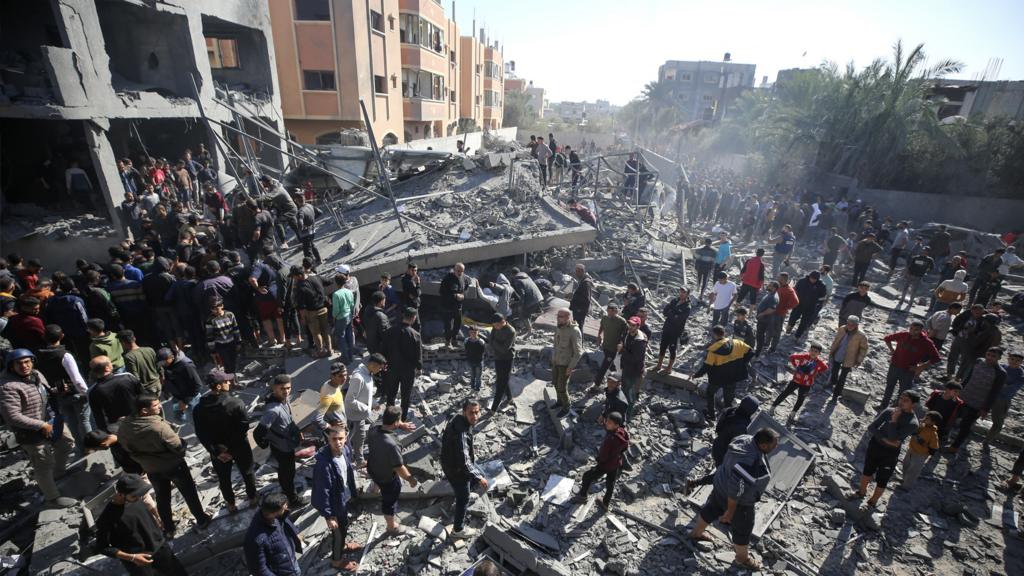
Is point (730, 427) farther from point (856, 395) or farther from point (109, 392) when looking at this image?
point (109, 392)

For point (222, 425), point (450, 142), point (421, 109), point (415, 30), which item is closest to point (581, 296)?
point (222, 425)

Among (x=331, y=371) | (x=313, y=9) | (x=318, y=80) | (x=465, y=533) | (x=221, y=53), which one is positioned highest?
(x=313, y=9)

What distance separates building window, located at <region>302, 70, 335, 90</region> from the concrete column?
12.9 m

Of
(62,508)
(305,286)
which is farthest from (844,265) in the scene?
(62,508)

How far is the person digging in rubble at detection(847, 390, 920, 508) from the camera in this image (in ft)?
16.6

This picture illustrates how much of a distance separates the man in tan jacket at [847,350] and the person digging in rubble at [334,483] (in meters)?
7.20

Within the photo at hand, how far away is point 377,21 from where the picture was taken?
78.0ft

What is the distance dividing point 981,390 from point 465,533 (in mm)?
7021

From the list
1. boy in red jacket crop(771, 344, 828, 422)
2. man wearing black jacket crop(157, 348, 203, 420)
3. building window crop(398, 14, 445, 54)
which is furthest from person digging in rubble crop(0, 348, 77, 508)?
building window crop(398, 14, 445, 54)

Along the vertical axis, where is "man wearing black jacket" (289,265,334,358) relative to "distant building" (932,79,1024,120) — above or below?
below

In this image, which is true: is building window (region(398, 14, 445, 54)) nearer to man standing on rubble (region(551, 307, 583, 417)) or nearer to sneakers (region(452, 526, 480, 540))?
man standing on rubble (region(551, 307, 583, 417))

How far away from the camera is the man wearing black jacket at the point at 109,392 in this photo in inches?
184

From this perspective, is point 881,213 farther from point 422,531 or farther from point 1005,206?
point 422,531

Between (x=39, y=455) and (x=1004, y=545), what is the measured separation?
34.5 ft
